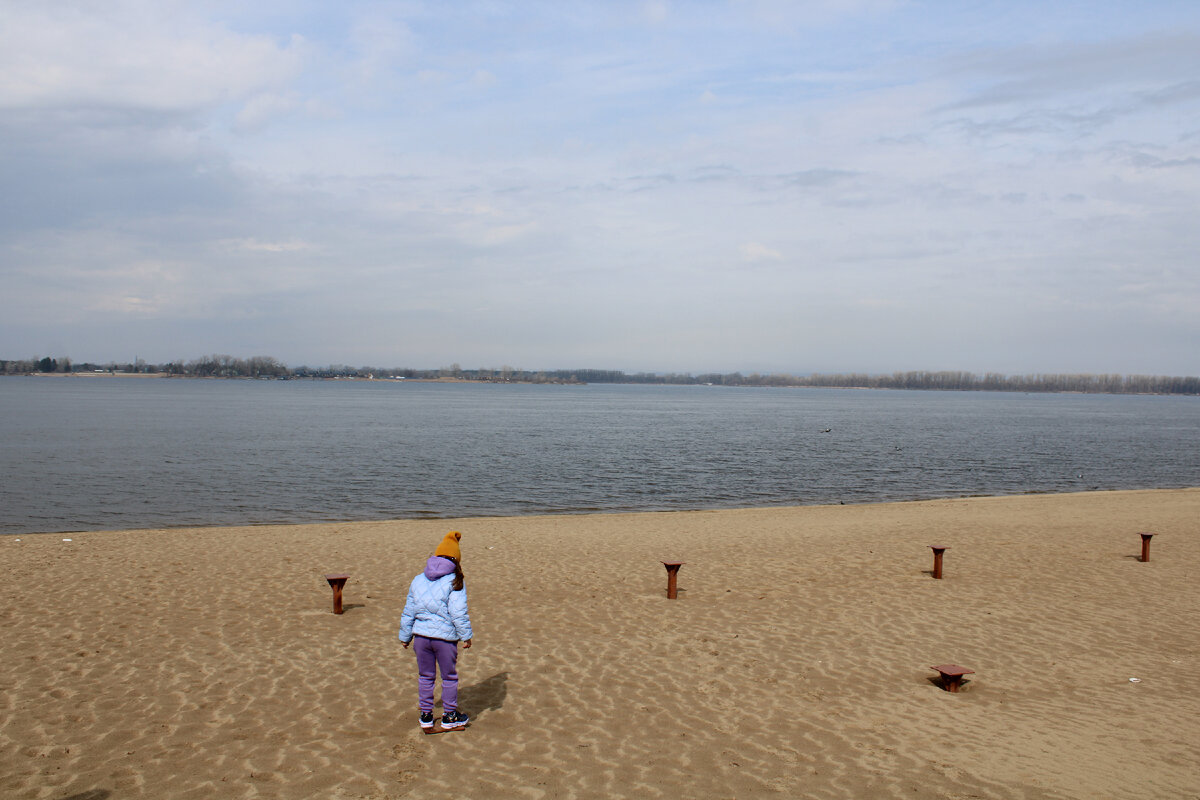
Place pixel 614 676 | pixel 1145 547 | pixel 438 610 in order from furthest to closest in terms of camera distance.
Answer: pixel 1145 547
pixel 614 676
pixel 438 610

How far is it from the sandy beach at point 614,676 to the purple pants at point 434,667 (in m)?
0.38

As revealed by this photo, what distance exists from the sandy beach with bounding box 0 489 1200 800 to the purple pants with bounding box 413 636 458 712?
0.38m

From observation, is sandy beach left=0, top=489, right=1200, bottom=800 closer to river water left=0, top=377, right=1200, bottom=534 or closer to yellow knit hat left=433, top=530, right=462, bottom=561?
yellow knit hat left=433, top=530, right=462, bottom=561

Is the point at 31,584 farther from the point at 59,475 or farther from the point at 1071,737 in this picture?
the point at 59,475

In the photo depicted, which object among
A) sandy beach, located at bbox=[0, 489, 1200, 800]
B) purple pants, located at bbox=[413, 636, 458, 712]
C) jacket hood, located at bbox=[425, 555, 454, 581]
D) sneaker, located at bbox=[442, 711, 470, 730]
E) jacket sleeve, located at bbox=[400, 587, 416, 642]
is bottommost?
sandy beach, located at bbox=[0, 489, 1200, 800]

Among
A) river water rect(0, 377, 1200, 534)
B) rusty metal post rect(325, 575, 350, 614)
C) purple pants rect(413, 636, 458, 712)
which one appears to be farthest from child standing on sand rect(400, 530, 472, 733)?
river water rect(0, 377, 1200, 534)

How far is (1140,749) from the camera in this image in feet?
22.6

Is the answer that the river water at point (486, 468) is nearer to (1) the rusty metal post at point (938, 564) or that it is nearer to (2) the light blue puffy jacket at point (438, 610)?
(1) the rusty metal post at point (938, 564)

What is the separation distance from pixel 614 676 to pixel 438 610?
2966 millimetres

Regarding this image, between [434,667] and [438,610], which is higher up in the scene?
[438,610]

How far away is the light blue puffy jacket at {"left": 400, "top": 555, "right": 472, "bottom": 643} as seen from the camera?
6703 millimetres

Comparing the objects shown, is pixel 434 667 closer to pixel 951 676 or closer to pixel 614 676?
pixel 614 676

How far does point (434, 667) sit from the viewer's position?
22.3 feet

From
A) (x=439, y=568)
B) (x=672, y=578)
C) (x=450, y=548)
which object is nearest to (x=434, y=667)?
(x=439, y=568)
